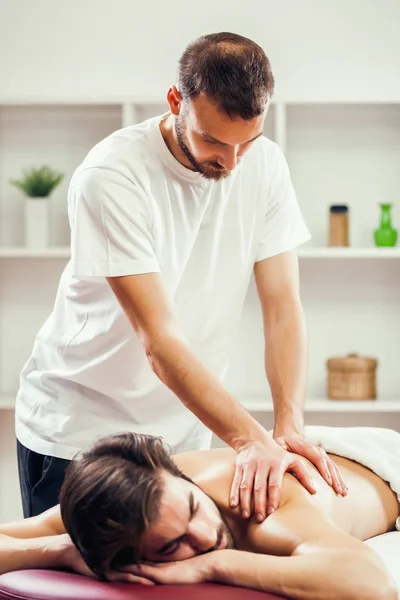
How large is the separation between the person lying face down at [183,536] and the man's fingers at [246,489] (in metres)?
0.04

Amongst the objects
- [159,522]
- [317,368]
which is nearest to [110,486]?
[159,522]

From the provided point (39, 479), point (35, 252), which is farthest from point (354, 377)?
point (39, 479)

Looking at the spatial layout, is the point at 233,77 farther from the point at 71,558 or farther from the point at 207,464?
the point at 71,558

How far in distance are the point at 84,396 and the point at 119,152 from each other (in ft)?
1.98

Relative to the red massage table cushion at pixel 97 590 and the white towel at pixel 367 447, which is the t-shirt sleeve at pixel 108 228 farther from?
the red massage table cushion at pixel 97 590

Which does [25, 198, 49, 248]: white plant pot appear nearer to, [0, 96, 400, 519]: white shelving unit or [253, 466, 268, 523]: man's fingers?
[0, 96, 400, 519]: white shelving unit

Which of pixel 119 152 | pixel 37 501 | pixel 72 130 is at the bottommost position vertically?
pixel 37 501

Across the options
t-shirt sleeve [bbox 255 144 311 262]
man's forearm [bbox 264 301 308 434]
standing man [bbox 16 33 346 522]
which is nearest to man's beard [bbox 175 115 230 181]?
standing man [bbox 16 33 346 522]

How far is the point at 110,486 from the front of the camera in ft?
4.81

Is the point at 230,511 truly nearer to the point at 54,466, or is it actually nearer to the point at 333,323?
the point at 54,466

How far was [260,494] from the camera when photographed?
1635 mm

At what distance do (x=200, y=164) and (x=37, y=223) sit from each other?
5.91 feet

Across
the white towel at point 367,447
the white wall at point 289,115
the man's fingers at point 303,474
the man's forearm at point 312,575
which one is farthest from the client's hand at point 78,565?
the white wall at point 289,115

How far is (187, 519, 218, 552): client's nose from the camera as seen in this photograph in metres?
1.50
